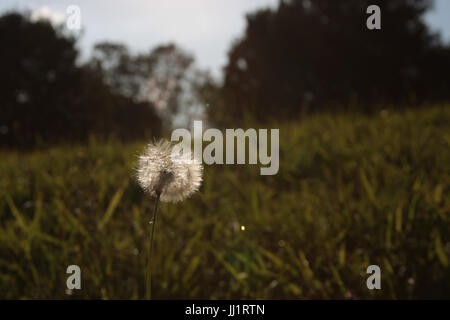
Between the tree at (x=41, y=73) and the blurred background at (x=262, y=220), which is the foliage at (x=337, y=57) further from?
the blurred background at (x=262, y=220)

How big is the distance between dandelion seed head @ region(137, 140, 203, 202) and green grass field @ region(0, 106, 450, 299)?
93 cm

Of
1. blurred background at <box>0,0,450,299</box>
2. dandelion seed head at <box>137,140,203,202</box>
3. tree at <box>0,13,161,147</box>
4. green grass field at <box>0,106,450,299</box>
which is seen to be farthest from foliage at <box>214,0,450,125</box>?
dandelion seed head at <box>137,140,203,202</box>

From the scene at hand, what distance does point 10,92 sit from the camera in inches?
555

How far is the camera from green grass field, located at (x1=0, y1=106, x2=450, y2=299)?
1761mm

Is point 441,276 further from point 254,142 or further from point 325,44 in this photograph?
point 325,44

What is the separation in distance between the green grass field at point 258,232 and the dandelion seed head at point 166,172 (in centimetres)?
93

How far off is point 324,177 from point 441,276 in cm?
136

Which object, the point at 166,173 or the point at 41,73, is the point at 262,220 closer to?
the point at 166,173

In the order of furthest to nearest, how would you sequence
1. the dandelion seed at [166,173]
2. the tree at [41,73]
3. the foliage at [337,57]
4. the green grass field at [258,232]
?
the foliage at [337,57] → the tree at [41,73] → the green grass field at [258,232] → the dandelion seed at [166,173]

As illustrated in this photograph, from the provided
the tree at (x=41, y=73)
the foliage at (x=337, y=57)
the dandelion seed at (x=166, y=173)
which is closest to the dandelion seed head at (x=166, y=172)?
the dandelion seed at (x=166, y=173)

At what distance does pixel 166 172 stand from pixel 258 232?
4.70ft

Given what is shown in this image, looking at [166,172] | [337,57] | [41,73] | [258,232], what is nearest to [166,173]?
[166,172]

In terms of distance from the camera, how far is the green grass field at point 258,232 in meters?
1.76
